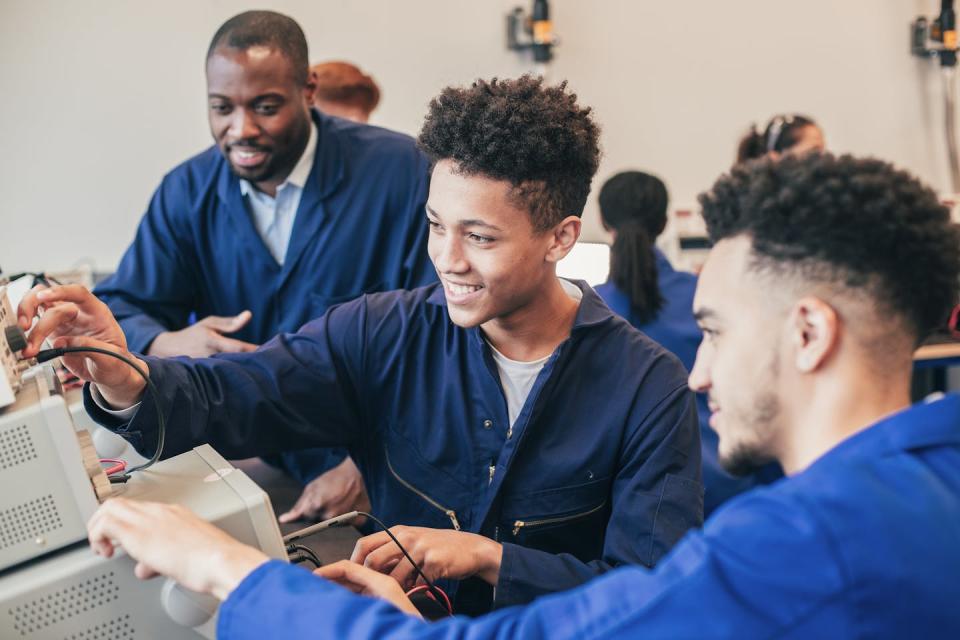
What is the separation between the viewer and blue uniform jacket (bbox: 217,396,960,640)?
0.70 meters

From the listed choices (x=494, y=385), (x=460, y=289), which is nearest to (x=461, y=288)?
(x=460, y=289)

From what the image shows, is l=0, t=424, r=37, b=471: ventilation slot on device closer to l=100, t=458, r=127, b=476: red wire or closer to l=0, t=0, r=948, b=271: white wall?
l=100, t=458, r=127, b=476: red wire

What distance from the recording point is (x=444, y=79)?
12.1 feet

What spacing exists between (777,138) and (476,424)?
2.49 metres

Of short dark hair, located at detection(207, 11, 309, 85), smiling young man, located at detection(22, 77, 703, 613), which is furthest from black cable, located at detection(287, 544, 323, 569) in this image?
short dark hair, located at detection(207, 11, 309, 85)

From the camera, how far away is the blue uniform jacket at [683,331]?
2.32 metres

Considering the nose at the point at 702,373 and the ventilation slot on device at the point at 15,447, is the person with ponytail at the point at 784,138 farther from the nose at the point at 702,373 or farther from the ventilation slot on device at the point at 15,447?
the ventilation slot on device at the point at 15,447

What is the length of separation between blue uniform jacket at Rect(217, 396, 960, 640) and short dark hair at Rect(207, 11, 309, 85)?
146 cm

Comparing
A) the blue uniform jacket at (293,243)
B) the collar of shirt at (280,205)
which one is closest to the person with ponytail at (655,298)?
the blue uniform jacket at (293,243)

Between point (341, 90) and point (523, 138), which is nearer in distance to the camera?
point (523, 138)

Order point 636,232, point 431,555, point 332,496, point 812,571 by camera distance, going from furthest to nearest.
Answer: point 636,232, point 332,496, point 431,555, point 812,571

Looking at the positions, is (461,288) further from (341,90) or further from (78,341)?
(341,90)

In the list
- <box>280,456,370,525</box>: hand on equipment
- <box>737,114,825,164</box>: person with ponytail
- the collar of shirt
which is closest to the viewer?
<box>280,456,370,525</box>: hand on equipment

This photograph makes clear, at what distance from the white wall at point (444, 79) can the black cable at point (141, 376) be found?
5.74 ft
